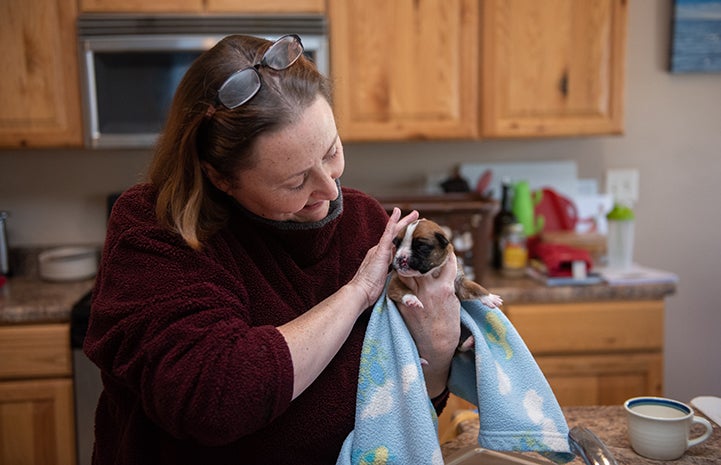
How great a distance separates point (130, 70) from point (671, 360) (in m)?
2.48

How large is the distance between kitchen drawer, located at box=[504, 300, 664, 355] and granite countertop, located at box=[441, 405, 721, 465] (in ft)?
3.60

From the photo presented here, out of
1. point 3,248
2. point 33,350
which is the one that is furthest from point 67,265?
point 33,350

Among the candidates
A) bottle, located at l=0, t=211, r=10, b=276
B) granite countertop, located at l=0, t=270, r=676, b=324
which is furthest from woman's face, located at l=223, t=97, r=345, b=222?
bottle, located at l=0, t=211, r=10, b=276

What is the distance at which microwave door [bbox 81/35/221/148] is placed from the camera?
2.24 meters

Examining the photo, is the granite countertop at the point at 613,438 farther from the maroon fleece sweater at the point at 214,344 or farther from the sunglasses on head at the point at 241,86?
the sunglasses on head at the point at 241,86

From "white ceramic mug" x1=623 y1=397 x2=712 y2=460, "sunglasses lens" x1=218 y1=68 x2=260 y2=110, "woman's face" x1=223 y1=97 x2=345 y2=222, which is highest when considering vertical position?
"sunglasses lens" x1=218 y1=68 x2=260 y2=110

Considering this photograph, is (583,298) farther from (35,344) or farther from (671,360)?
(35,344)

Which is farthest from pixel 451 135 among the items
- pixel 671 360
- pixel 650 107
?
pixel 671 360

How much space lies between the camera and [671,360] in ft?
9.66

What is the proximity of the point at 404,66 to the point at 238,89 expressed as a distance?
5.06 feet

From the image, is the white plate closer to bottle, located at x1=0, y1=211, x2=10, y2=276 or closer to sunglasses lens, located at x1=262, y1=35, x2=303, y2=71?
bottle, located at x1=0, y1=211, x2=10, y2=276

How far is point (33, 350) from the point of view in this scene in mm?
2115

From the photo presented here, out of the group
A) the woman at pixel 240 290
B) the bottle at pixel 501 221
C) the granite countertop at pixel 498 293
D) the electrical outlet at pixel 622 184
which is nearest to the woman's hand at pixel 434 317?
the woman at pixel 240 290

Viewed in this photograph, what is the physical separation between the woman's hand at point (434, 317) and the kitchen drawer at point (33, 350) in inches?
57.8
